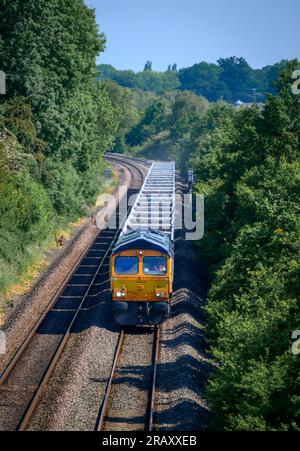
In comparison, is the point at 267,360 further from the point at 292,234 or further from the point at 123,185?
the point at 123,185

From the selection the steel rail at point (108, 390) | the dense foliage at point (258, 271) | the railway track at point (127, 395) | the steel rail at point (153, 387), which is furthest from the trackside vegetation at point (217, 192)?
the steel rail at point (108, 390)

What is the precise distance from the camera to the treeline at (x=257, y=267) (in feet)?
42.7

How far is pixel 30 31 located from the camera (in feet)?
108

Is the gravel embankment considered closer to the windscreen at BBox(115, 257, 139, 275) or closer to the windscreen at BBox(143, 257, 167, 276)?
the windscreen at BBox(143, 257, 167, 276)

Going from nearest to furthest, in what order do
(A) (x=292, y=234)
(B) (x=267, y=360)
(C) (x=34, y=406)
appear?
(B) (x=267, y=360)
(C) (x=34, y=406)
(A) (x=292, y=234)

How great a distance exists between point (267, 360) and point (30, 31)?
24.9m

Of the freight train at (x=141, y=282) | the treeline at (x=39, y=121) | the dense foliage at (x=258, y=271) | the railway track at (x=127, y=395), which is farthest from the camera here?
the treeline at (x=39, y=121)

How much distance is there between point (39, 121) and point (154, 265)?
16.1 meters

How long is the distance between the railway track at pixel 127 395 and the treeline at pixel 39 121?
810 centimetres

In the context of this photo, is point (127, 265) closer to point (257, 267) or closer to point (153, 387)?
point (257, 267)

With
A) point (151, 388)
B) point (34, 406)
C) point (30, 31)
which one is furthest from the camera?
point (30, 31)

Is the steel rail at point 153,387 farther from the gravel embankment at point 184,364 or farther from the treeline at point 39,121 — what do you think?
the treeline at point 39,121
